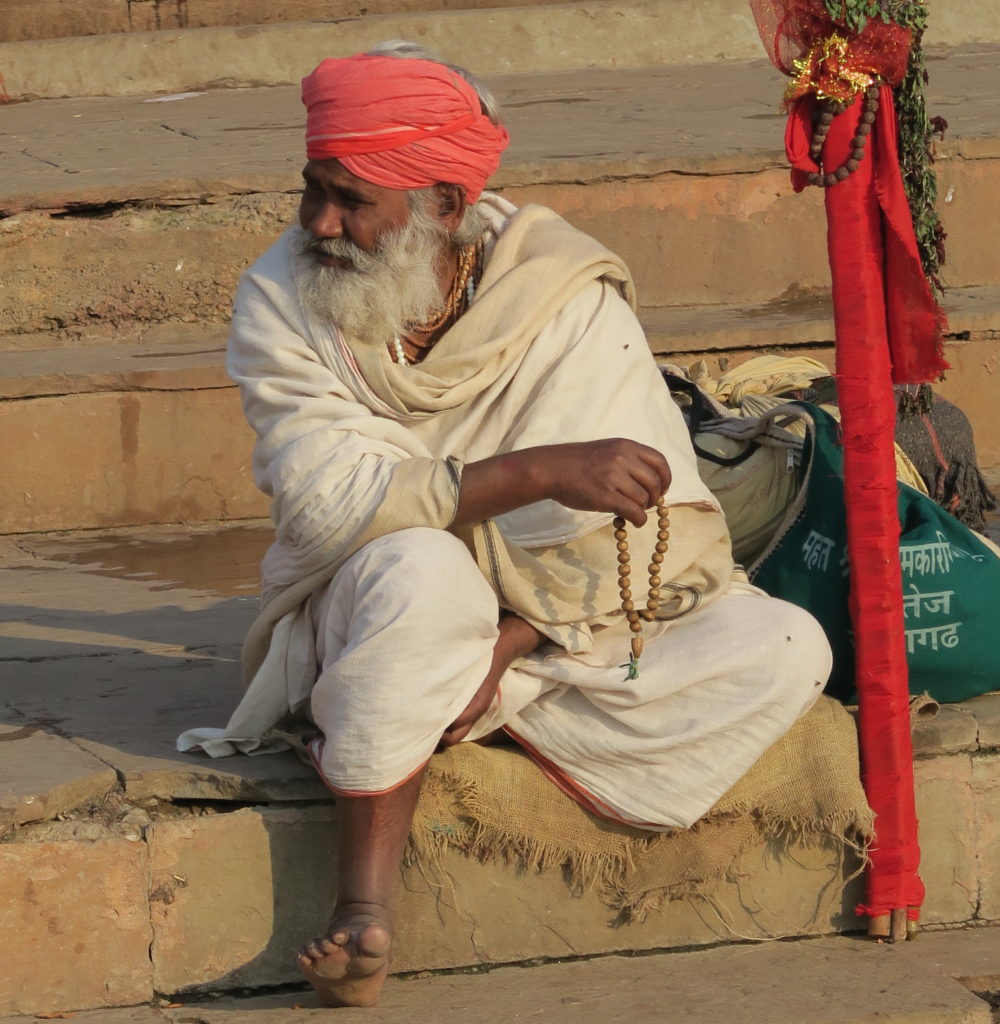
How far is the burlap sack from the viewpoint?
3.27 meters

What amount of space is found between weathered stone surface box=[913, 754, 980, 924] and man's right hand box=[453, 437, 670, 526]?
850 millimetres

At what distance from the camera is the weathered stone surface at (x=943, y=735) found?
3465 mm

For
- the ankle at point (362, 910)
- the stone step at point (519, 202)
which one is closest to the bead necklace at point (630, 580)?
the ankle at point (362, 910)

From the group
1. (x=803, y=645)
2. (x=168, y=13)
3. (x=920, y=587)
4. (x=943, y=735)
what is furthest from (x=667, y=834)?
(x=168, y=13)

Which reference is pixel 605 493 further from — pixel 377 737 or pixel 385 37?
pixel 385 37

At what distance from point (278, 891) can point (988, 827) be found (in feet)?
4.36

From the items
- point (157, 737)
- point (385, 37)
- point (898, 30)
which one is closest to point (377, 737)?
point (157, 737)

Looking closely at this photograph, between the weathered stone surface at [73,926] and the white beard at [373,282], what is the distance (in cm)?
97

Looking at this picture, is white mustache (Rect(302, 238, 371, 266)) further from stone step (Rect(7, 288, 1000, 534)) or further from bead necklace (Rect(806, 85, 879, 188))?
stone step (Rect(7, 288, 1000, 534))

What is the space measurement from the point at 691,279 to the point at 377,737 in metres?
3.33

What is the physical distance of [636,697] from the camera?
325cm

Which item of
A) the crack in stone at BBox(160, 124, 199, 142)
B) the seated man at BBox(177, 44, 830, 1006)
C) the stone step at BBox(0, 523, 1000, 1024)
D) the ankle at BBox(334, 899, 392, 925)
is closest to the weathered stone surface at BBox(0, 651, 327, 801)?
the stone step at BBox(0, 523, 1000, 1024)

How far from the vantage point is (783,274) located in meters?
6.06

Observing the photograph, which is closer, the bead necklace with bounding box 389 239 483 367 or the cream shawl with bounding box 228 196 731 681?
the cream shawl with bounding box 228 196 731 681
